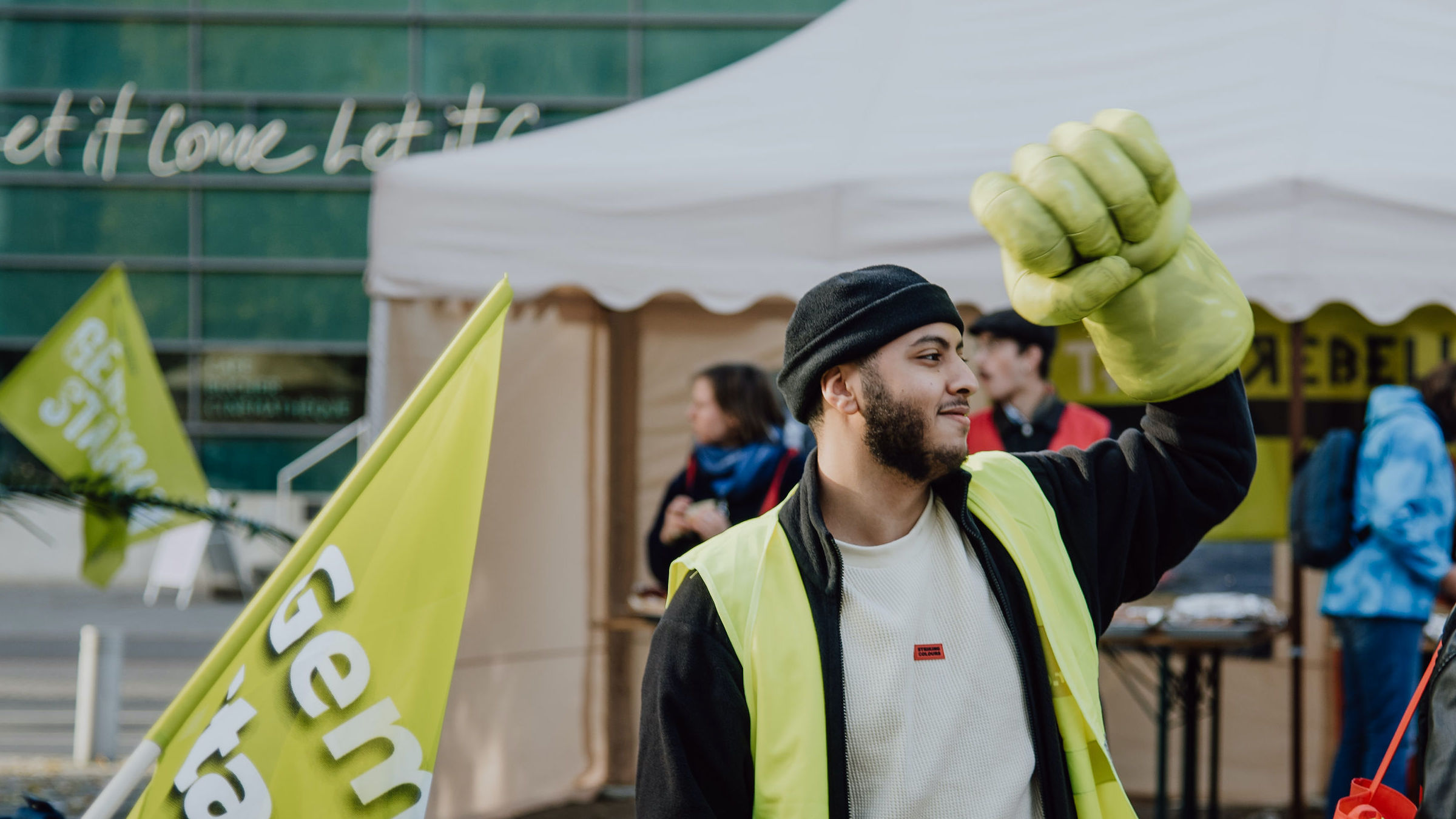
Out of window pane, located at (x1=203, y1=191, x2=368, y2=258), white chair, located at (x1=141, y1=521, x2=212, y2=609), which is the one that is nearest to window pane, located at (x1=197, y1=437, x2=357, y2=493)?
white chair, located at (x1=141, y1=521, x2=212, y2=609)

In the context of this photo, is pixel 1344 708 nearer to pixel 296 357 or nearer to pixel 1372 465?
pixel 1372 465

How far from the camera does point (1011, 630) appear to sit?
196 cm

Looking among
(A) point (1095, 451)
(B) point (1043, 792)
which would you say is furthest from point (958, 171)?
(B) point (1043, 792)

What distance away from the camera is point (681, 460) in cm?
659

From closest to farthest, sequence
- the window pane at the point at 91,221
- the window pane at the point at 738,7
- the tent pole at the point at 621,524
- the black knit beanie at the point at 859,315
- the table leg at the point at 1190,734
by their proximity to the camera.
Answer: the black knit beanie at the point at 859,315 < the table leg at the point at 1190,734 < the tent pole at the point at 621,524 < the window pane at the point at 738,7 < the window pane at the point at 91,221

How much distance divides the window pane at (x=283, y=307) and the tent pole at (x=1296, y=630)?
11.8 meters

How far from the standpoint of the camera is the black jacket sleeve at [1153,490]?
2080 mm

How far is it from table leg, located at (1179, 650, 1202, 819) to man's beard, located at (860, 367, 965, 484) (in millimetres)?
3154

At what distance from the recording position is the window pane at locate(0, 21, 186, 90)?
50.1 feet

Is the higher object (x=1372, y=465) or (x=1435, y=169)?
(x=1435, y=169)

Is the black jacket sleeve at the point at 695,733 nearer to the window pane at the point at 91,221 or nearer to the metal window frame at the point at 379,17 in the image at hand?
the metal window frame at the point at 379,17

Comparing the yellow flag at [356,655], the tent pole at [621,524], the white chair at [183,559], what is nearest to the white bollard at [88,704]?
the tent pole at [621,524]

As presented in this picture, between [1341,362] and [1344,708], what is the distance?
6.53 feet

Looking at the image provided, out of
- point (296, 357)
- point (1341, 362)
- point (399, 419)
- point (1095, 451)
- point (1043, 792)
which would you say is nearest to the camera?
point (1043, 792)
